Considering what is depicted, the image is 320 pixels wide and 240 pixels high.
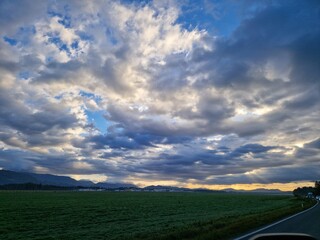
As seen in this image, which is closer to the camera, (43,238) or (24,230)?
(43,238)

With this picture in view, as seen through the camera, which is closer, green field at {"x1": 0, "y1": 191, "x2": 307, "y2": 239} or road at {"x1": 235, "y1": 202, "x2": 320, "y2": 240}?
road at {"x1": 235, "y1": 202, "x2": 320, "y2": 240}

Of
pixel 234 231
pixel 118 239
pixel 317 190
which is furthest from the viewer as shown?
pixel 317 190

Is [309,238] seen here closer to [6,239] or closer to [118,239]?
[118,239]

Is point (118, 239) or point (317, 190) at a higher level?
point (317, 190)

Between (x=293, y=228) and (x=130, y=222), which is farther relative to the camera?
(x=130, y=222)

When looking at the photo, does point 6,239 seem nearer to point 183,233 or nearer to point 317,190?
point 183,233

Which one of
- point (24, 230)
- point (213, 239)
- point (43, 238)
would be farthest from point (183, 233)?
point (24, 230)

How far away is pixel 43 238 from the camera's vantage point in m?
20.1

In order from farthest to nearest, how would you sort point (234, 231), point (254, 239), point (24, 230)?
point (24, 230) < point (234, 231) < point (254, 239)

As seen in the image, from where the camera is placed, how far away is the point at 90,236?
20219mm

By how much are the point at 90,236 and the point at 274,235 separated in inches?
701

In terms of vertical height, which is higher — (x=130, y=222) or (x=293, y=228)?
(x=130, y=222)

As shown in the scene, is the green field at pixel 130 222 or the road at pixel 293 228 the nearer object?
the road at pixel 293 228

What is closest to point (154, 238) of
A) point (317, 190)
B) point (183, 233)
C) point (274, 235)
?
point (183, 233)
